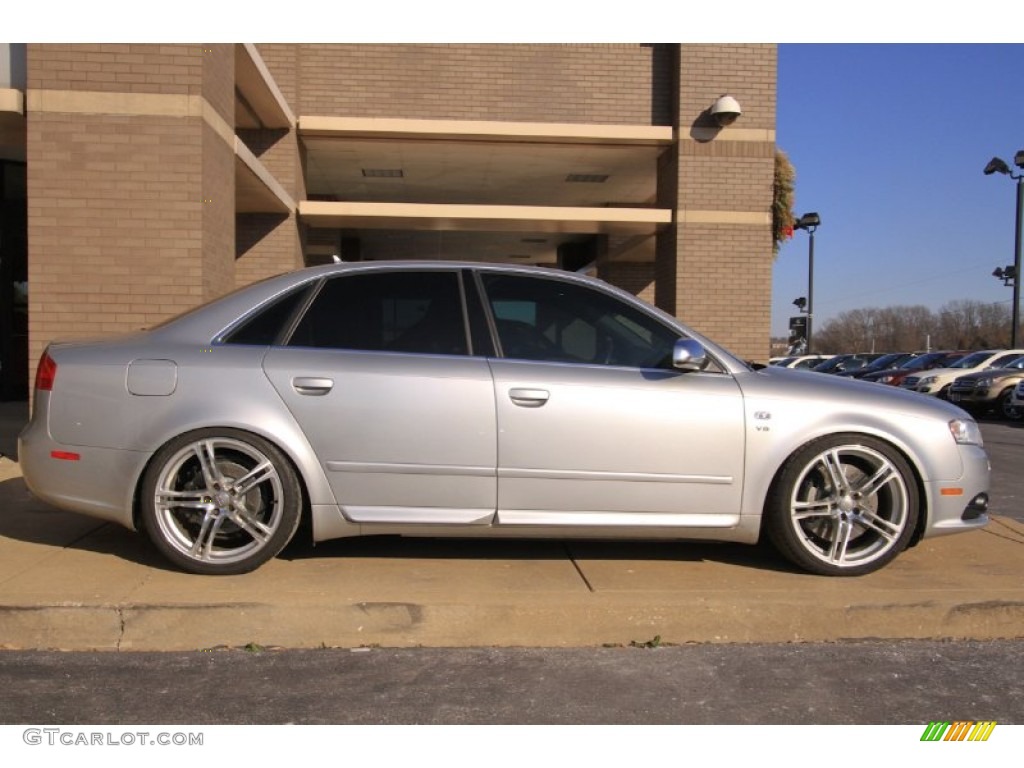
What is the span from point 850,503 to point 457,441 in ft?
6.28

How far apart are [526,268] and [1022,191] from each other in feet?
77.6

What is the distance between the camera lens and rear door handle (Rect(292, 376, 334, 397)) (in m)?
4.02

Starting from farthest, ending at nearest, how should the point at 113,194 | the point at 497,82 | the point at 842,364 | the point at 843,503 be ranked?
the point at 842,364
the point at 497,82
the point at 113,194
the point at 843,503

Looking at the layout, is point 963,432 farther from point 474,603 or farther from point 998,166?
point 998,166

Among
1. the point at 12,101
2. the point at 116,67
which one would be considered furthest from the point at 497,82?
the point at 12,101

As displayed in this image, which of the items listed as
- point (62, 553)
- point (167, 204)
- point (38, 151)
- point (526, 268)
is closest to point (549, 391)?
point (526, 268)

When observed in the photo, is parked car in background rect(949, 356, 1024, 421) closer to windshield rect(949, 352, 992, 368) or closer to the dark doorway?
windshield rect(949, 352, 992, 368)

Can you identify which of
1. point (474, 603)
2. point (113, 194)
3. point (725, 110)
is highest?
point (725, 110)

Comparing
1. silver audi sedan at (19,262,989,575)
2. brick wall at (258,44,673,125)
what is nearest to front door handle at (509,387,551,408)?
silver audi sedan at (19,262,989,575)

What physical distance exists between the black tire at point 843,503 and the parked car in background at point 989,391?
15588mm

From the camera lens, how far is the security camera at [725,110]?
11.3 meters

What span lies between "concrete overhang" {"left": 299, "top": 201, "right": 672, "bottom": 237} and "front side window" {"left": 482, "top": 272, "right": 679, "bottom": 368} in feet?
26.1

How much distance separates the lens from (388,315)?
4.28m

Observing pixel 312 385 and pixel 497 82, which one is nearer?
pixel 312 385
